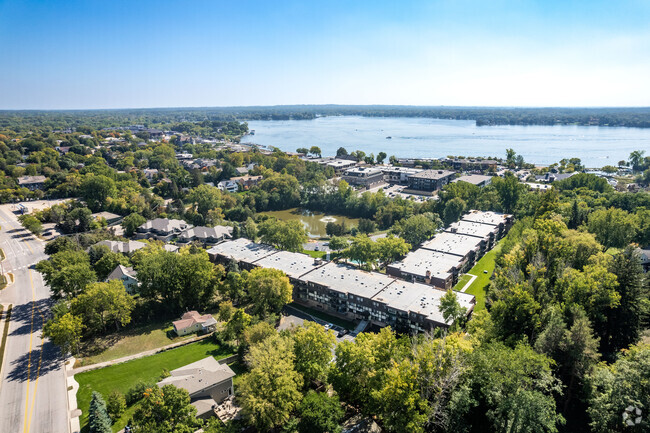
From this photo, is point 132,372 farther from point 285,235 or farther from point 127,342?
point 285,235

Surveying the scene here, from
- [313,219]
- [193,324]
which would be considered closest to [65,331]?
[193,324]

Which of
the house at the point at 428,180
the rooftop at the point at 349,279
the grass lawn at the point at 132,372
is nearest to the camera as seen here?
the grass lawn at the point at 132,372

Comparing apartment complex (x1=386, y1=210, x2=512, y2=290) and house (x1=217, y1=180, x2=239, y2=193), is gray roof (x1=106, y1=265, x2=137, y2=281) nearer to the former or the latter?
apartment complex (x1=386, y1=210, x2=512, y2=290)

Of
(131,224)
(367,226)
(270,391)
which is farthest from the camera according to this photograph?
(367,226)

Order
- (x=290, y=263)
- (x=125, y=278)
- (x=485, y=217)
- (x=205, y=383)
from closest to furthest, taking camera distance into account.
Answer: (x=205, y=383), (x=125, y=278), (x=290, y=263), (x=485, y=217)

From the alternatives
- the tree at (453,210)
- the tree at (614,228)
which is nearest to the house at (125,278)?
the tree at (453,210)

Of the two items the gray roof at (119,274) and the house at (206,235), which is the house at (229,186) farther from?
the gray roof at (119,274)

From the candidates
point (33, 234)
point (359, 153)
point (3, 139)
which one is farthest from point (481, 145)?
point (3, 139)
